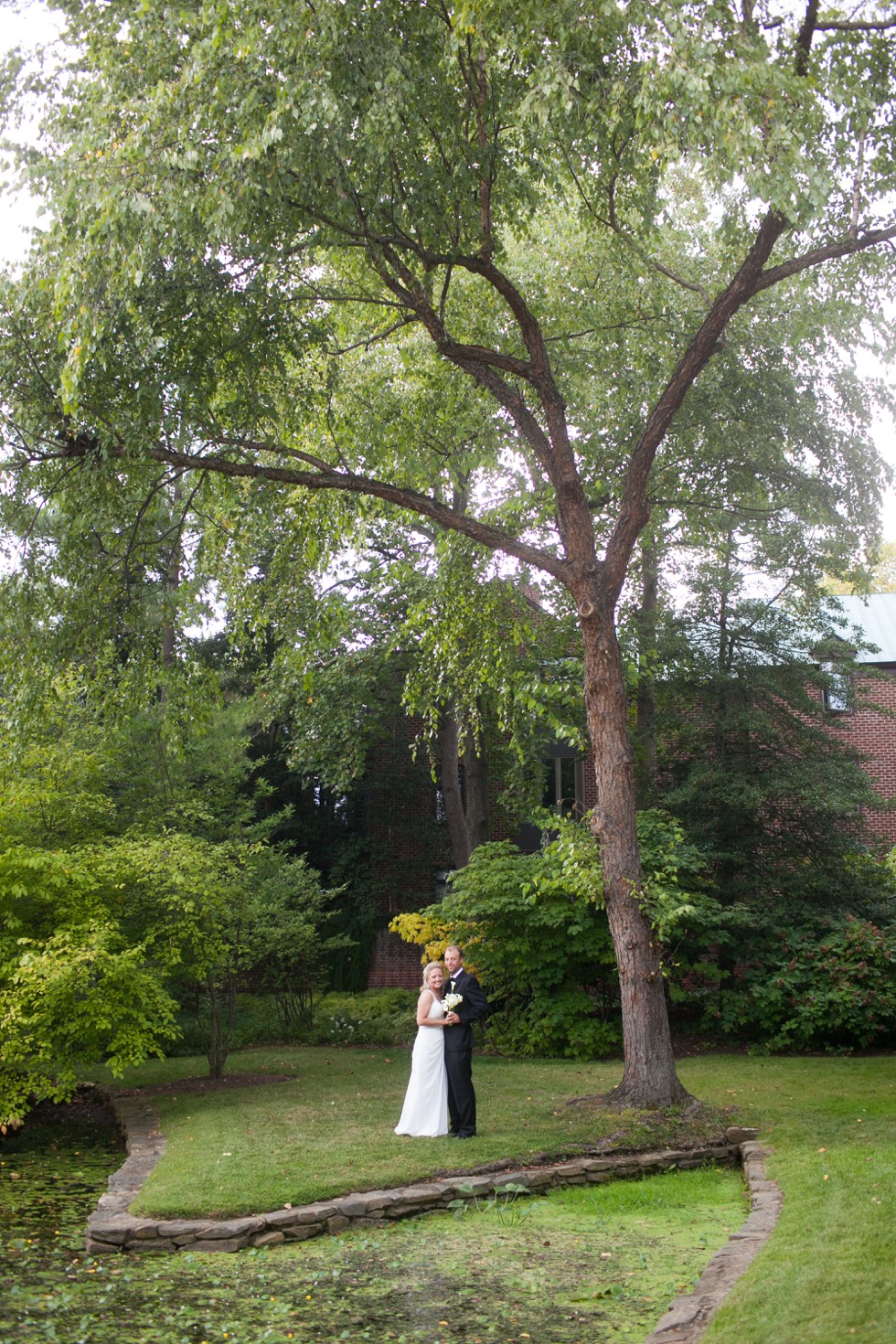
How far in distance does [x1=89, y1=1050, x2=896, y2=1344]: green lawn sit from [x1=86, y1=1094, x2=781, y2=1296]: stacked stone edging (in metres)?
0.19

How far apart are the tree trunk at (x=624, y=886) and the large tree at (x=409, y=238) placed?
3 cm

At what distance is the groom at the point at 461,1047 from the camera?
10.2 m

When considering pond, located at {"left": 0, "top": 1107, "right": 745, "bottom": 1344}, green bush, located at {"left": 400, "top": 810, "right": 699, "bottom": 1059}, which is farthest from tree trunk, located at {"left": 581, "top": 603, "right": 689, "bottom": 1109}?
green bush, located at {"left": 400, "top": 810, "right": 699, "bottom": 1059}

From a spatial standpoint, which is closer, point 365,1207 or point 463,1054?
point 365,1207

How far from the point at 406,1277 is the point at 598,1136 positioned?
11.6 feet

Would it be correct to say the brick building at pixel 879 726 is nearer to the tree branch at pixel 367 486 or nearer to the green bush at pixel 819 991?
the green bush at pixel 819 991

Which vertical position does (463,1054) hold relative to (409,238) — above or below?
below

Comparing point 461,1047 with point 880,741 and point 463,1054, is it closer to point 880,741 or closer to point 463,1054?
point 463,1054

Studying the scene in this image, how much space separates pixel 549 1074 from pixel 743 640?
822cm

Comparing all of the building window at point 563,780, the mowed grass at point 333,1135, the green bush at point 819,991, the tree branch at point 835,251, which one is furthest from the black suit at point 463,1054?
the building window at point 563,780

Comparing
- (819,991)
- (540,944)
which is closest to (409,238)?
(540,944)

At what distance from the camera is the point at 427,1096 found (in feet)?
33.7

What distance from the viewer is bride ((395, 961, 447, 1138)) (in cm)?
1023

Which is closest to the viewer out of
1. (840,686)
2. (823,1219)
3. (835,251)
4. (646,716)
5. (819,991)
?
(823,1219)
